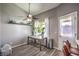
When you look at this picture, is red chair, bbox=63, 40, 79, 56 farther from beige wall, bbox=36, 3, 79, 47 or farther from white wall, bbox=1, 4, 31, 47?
white wall, bbox=1, 4, 31, 47

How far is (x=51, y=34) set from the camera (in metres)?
2.00

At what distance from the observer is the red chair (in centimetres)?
177

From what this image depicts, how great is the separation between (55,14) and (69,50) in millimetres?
729

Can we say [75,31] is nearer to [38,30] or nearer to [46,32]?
[46,32]

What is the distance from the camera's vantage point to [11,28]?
1.92 meters

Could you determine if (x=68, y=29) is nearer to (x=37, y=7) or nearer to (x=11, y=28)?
→ (x=37, y=7)

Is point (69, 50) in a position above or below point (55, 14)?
below

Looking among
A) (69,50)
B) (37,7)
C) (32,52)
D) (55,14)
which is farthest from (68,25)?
(32,52)

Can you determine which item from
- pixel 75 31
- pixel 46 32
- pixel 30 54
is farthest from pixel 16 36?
pixel 75 31

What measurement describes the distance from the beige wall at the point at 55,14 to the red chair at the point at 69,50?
0.22 metres

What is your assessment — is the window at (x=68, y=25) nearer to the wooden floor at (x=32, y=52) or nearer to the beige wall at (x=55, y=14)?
the beige wall at (x=55, y=14)

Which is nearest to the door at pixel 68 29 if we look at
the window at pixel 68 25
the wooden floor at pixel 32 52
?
the window at pixel 68 25

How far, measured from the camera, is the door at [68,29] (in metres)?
1.88

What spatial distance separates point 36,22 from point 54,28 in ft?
1.25
